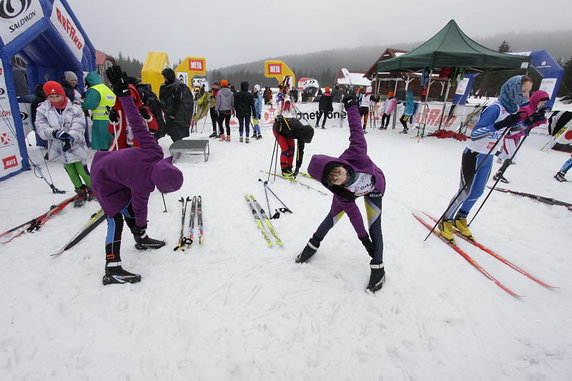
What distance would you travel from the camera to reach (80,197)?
4535 mm

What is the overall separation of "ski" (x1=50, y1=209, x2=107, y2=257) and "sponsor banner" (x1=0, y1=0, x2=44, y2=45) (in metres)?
4.52

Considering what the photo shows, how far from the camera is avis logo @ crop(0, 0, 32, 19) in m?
5.00

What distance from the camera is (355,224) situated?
2.71 metres

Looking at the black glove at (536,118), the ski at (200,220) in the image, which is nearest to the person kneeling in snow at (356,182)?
the ski at (200,220)

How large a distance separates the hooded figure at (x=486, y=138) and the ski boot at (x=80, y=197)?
6100 mm

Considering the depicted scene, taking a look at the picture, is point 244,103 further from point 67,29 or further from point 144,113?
point 144,113

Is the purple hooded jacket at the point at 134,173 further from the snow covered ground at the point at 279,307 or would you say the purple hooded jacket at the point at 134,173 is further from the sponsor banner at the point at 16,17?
the sponsor banner at the point at 16,17

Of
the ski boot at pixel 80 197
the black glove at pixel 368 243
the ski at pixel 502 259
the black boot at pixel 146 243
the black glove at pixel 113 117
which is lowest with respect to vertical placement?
the ski at pixel 502 259

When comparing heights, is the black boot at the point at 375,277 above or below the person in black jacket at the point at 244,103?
below

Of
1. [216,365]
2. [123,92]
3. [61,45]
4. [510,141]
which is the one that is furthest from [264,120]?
[216,365]

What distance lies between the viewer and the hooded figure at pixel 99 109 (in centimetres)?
459

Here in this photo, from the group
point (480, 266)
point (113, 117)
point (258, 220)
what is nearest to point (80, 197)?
point (113, 117)

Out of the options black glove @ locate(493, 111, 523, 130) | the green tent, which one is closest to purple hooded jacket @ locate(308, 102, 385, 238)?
black glove @ locate(493, 111, 523, 130)

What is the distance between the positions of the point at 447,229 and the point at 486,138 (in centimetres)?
144
